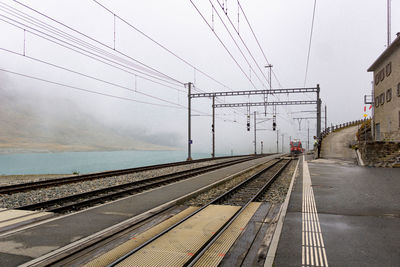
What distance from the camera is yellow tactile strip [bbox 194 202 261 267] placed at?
4.62m

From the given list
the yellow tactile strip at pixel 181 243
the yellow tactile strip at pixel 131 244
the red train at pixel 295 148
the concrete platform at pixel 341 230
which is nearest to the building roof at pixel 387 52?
the concrete platform at pixel 341 230

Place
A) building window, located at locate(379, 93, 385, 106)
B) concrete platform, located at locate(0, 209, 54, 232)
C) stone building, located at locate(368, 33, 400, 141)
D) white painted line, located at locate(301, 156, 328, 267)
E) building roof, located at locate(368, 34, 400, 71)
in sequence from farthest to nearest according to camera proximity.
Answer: building window, located at locate(379, 93, 385, 106) < stone building, located at locate(368, 33, 400, 141) < building roof, located at locate(368, 34, 400, 71) < concrete platform, located at locate(0, 209, 54, 232) < white painted line, located at locate(301, 156, 328, 267)

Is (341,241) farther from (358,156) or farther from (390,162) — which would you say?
(358,156)

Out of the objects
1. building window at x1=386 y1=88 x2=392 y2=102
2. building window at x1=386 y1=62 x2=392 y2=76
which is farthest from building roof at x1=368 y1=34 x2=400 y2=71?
building window at x1=386 y1=88 x2=392 y2=102

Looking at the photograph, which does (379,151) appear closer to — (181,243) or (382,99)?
(382,99)

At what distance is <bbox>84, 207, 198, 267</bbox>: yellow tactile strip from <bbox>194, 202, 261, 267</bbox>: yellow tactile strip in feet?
4.54

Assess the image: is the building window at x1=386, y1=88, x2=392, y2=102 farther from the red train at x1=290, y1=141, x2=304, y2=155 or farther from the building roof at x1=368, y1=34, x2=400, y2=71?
the red train at x1=290, y1=141, x2=304, y2=155

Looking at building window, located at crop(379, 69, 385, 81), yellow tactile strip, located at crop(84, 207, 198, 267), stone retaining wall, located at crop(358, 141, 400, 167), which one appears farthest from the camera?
building window, located at crop(379, 69, 385, 81)

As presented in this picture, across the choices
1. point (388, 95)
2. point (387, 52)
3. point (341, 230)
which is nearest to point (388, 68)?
point (387, 52)

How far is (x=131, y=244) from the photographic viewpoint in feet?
17.5

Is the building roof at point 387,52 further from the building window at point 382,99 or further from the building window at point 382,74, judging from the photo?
the building window at point 382,99

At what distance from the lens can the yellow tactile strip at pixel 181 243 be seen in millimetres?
4588

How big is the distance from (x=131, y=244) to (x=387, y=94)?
33.7 m

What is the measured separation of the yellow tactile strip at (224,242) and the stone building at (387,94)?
84.1 ft
